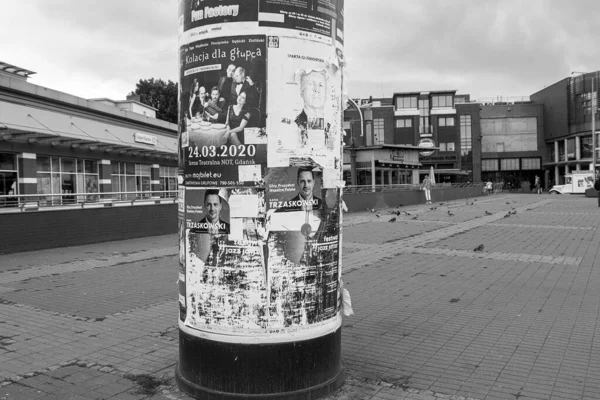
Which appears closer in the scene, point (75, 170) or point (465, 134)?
point (75, 170)

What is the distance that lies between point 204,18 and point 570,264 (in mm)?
9197

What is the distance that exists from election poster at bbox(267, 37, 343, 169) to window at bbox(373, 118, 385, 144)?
7311cm

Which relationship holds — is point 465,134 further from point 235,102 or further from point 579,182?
point 235,102

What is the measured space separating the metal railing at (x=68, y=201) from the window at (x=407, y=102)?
6109 cm

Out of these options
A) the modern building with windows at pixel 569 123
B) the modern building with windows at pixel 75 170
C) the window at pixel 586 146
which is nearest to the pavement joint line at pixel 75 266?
the modern building with windows at pixel 75 170

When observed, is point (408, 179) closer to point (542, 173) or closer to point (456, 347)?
point (456, 347)

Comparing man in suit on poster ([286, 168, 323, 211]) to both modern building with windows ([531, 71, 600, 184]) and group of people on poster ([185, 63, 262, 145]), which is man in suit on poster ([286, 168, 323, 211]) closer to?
group of people on poster ([185, 63, 262, 145])

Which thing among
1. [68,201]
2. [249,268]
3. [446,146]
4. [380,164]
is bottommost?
[249,268]

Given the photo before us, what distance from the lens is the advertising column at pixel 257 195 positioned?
3.72 meters

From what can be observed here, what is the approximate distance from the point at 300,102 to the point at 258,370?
1935mm

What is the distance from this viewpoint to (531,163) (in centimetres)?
8275

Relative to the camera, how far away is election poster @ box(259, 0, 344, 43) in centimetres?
371

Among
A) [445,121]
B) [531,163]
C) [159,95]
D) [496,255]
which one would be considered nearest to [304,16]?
[496,255]

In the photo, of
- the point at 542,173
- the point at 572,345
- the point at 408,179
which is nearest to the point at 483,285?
the point at 572,345
